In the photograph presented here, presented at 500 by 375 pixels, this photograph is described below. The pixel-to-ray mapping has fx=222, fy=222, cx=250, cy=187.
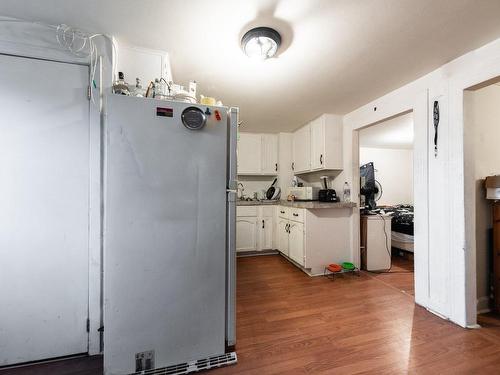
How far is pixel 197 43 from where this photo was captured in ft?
5.21

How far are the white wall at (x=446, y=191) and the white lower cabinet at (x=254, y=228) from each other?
2.11 metres

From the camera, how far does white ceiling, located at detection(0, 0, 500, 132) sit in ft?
4.14

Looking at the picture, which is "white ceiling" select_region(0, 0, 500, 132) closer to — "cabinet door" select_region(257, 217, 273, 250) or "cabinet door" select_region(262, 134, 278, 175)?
"cabinet door" select_region(262, 134, 278, 175)

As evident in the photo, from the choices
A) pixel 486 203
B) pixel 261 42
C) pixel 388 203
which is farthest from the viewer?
pixel 388 203

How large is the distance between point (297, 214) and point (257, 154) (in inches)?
58.6

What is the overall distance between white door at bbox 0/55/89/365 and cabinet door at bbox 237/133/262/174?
105 inches

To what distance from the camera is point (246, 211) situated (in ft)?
12.2

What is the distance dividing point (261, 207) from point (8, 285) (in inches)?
116

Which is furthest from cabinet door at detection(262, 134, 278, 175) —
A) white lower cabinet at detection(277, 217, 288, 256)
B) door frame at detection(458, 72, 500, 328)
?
door frame at detection(458, 72, 500, 328)

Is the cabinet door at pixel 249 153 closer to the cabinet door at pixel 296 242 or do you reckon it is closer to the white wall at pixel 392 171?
the cabinet door at pixel 296 242

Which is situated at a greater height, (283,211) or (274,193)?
(274,193)

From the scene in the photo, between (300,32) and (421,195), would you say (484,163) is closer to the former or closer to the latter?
(421,195)

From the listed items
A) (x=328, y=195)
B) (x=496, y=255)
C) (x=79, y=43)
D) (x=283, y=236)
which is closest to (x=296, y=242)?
(x=283, y=236)

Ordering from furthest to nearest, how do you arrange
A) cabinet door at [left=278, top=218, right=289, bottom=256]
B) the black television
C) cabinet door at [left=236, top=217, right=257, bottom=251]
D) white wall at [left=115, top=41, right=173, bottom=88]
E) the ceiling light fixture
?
1. the black television
2. cabinet door at [left=236, top=217, right=257, bottom=251]
3. cabinet door at [left=278, top=218, right=289, bottom=256]
4. white wall at [left=115, top=41, right=173, bottom=88]
5. the ceiling light fixture
